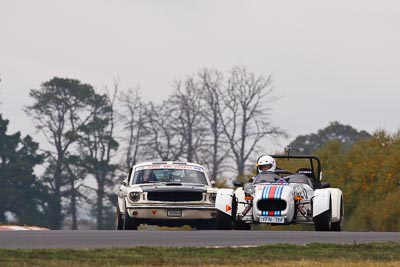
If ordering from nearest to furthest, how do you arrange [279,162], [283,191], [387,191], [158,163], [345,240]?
[345,240], [283,191], [158,163], [387,191], [279,162]

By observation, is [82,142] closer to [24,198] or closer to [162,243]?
[24,198]

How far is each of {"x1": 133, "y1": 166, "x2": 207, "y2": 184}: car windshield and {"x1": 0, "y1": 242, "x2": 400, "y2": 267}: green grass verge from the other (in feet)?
35.2

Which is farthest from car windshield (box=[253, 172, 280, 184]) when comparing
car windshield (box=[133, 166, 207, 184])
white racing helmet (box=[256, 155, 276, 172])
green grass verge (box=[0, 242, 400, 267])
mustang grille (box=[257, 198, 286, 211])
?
green grass verge (box=[0, 242, 400, 267])

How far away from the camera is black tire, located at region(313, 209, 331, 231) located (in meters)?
29.1

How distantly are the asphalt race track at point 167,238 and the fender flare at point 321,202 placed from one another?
224cm

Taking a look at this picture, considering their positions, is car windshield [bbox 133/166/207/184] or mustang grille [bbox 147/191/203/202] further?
car windshield [bbox 133/166/207/184]

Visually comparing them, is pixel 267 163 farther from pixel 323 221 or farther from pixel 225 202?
pixel 323 221

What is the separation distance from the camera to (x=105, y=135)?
9894cm

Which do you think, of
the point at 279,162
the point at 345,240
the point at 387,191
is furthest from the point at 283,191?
the point at 279,162

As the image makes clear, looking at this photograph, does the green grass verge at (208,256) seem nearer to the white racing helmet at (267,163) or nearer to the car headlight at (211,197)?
the white racing helmet at (267,163)

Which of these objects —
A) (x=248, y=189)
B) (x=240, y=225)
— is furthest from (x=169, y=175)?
(x=248, y=189)

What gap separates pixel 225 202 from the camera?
1172 inches

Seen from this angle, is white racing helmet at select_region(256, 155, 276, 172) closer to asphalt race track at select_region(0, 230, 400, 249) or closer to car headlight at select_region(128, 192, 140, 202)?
car headlight at select_region(128, 192, 140, 202)

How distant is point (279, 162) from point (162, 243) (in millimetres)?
62295
